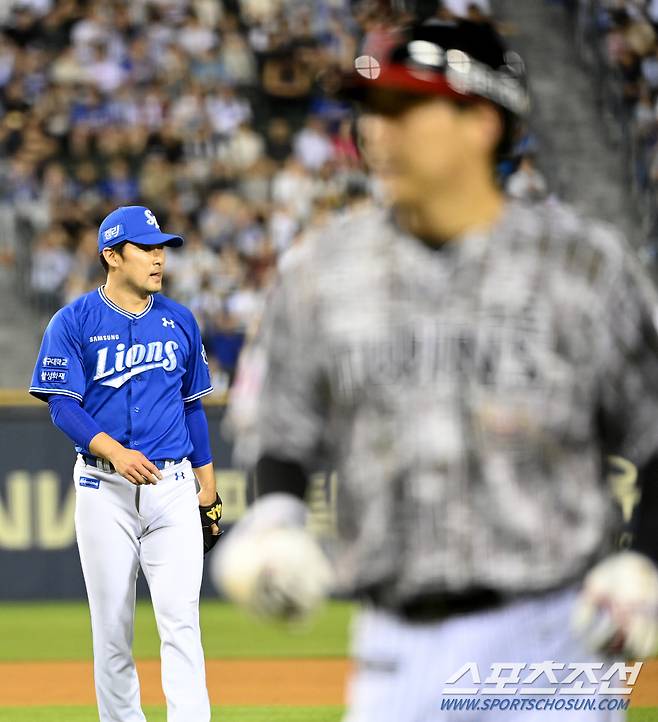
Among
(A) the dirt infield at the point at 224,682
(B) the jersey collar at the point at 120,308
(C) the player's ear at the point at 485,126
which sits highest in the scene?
(C) the player's ear at the point at 485,126

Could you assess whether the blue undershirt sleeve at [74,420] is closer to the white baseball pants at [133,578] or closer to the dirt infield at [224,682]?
the white baseball pants at [133,578]

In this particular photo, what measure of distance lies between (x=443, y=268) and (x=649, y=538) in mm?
637

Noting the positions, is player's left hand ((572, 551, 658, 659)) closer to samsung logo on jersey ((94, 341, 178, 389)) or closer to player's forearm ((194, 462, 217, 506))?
samsung logo on jersey ((94, 341, 178, 389))

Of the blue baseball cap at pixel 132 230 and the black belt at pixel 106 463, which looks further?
the blue baseball cap at pixel 132 230

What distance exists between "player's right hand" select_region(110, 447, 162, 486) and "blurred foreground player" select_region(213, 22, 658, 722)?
325 centimetres

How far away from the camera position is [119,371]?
626cm

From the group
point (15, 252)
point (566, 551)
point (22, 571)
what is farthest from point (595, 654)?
point (15, 252)

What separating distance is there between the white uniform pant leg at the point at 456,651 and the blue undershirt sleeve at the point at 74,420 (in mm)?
3404

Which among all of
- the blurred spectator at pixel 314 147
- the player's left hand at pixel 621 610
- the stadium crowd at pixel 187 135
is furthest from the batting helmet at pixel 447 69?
the blurred spectator at pixel 314 147

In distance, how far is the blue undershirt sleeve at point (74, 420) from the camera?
20.0 feet

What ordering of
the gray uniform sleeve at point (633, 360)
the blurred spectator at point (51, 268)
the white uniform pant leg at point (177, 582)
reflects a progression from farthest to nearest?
the blurred spectator at point (51, 268), the white uniform pant leg at point (177, 582), the gray uniform sleeve at point (633, 360)

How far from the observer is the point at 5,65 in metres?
18.2

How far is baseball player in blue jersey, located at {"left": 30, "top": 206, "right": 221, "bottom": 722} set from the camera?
19.9 ft

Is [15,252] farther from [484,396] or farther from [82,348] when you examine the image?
[484,396]
